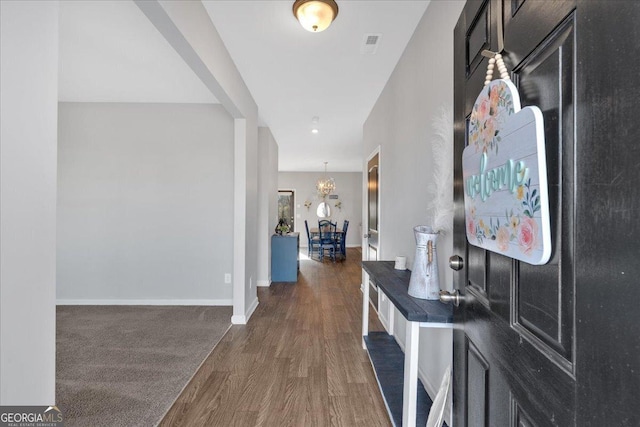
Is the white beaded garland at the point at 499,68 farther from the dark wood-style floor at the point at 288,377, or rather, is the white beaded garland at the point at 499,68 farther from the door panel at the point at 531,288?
the dark wood-style floor at the point at 288,377

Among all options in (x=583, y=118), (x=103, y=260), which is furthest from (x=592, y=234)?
(x=103, y=260)

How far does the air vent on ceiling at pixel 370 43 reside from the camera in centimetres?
228

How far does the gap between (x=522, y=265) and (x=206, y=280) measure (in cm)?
370

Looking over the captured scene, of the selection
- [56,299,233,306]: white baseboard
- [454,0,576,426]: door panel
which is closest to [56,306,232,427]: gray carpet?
[56,299,233,306]: white baseboard

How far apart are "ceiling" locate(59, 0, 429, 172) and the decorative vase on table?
1.58m

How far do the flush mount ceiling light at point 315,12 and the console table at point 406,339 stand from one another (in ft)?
5.52

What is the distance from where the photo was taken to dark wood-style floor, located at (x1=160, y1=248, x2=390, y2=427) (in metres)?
1.75

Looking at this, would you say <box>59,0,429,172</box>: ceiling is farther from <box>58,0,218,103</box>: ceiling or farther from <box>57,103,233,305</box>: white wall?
<box>57,103,233,305</box>: white wall

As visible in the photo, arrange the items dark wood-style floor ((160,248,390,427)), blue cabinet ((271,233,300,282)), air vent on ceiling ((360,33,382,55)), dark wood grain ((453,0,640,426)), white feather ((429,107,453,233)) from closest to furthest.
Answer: dark wood grain ((453,0,640,426)), white feather ((429,107,453,233)), dark wood-style floor ((160,248,390,427)), air vent on ceiling ((360,33,382,55)), blue cabinet ((271,233,300,282))

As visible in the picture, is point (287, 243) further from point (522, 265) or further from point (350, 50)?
point (522, 265)

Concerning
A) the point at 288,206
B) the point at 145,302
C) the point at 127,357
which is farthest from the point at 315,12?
the point at 288,206

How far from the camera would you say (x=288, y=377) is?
2.16 metres

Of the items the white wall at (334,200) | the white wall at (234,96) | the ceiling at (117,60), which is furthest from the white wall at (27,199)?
the white wall at (334,200)

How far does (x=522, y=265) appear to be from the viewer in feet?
2.17
